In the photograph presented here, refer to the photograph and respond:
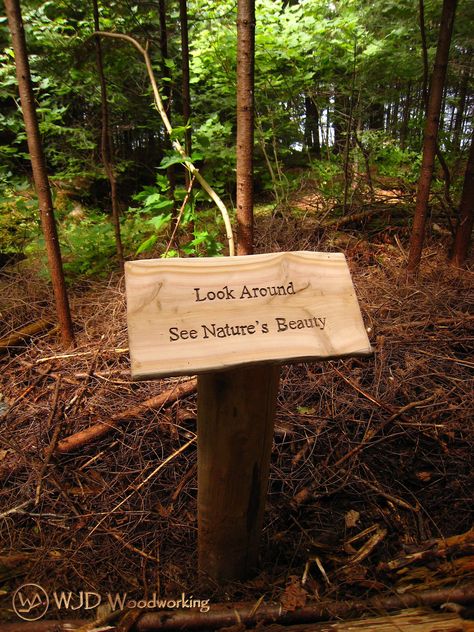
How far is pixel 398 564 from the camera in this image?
1.62 metres

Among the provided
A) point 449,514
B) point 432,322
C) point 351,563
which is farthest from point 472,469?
point 432,322

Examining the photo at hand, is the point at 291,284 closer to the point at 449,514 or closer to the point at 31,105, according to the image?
the point at 449,514

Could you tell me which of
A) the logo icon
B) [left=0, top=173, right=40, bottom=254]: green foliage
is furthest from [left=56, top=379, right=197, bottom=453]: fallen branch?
[left=0, top=173, right=40, bottom=254]: green foliage

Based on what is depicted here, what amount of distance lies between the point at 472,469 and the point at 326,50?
536 centimetres

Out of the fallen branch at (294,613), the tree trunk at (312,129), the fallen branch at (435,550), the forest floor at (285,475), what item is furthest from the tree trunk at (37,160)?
the tree trunk at (312,129)

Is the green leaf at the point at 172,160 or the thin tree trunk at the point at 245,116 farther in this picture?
the green leaf at the point at 172,160

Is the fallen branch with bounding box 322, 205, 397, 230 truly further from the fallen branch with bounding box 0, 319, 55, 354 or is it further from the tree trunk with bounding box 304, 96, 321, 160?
the tree trunk with bounding box 304, 96, 321, 160

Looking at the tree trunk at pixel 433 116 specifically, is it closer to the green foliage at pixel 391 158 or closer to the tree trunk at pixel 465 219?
the tree trunk at pixel 465 219

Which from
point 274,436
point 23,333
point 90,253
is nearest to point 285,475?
point 274,436

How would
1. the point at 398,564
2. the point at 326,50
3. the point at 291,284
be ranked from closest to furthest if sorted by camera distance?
the point at 291,284 < the point at 398,564 < the point at 326,50

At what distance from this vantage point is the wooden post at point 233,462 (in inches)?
50.9

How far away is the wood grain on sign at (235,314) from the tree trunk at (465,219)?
3262mm

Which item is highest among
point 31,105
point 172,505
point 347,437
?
point 31,105

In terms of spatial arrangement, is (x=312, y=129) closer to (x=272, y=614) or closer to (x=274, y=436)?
(x=274, y=436)
